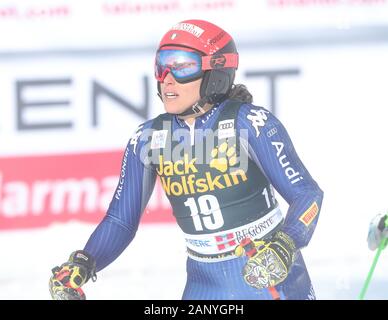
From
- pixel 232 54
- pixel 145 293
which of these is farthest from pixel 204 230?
pixel 145 293

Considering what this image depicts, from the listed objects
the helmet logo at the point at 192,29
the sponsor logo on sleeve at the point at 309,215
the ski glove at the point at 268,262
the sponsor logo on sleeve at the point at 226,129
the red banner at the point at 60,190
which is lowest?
the red banner at the point at 60,190

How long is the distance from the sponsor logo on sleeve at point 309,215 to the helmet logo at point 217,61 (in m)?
0.71

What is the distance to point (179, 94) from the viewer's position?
178 inches

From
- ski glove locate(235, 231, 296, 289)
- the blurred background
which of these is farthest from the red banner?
ski glove locate(235, 231, 296, 289)

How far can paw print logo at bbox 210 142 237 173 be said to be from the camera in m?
4.41

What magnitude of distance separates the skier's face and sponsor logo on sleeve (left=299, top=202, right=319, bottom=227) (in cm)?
67

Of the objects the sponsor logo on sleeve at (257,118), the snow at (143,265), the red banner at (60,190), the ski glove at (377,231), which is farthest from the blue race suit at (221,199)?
the red banner at (60,190)

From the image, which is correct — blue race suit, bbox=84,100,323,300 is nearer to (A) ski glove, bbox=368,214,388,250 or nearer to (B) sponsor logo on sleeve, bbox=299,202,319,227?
(B) sponsor logo on sleeve, bbox=299,202,319,227

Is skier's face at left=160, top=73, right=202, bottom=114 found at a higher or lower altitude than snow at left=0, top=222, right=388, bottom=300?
higher

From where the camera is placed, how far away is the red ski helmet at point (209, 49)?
4.49 m

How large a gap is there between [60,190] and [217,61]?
5.72 ft

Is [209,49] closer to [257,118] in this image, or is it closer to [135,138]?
[257,118]

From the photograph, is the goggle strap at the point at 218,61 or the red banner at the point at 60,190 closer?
the goggle strap at the point at 218,61

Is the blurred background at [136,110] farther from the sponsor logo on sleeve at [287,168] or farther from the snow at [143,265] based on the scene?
the sponsor logo on sleeve at [287,168]
